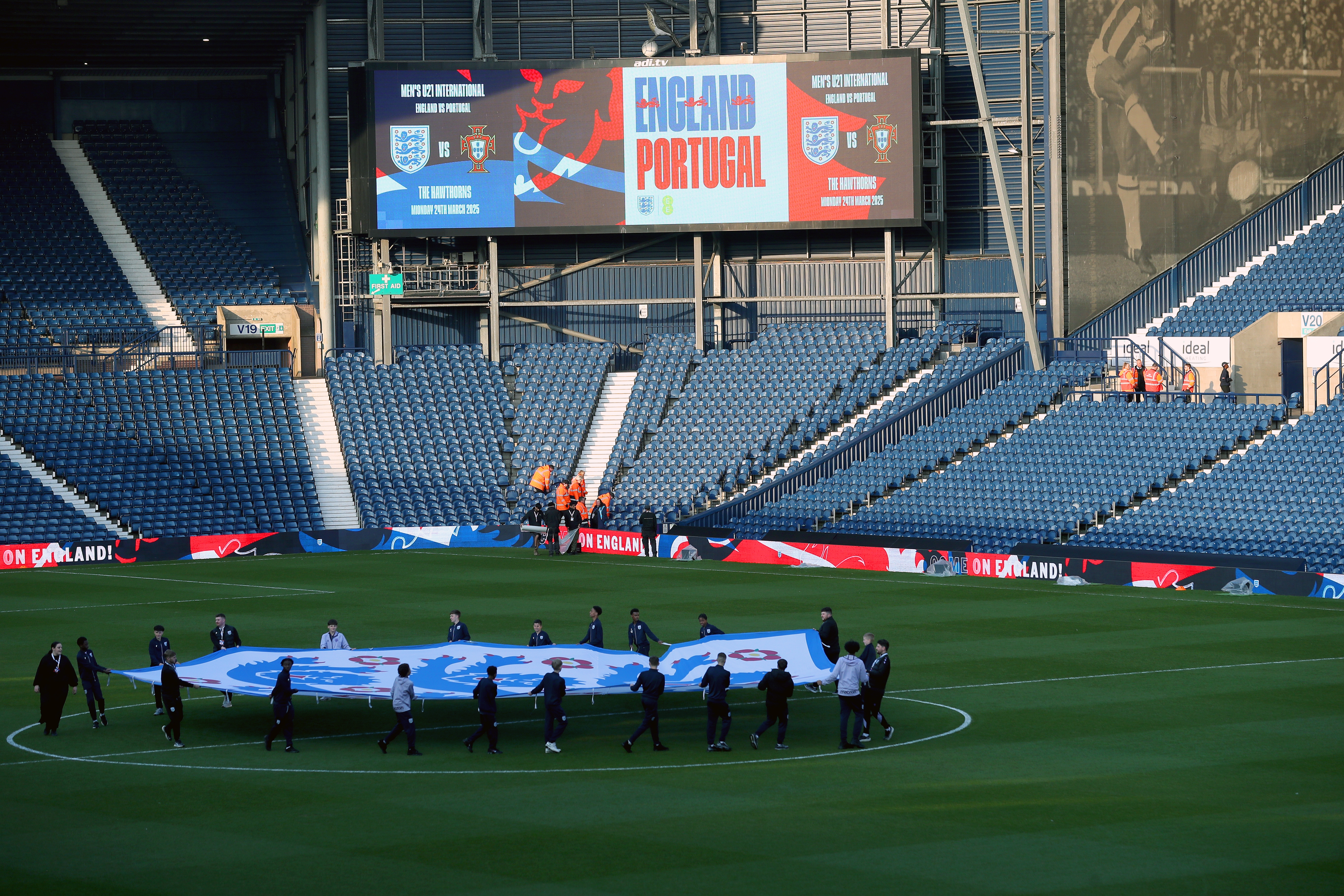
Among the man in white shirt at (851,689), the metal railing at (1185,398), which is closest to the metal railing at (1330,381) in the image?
the metal railing at (1185,398)

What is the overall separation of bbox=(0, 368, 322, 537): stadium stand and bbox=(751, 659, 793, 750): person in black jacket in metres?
32.2

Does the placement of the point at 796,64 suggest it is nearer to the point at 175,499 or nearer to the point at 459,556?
the point at 459,556

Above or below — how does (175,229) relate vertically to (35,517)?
above

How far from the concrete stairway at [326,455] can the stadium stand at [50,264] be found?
234 inches

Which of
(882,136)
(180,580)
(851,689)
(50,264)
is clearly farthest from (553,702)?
(50,264)

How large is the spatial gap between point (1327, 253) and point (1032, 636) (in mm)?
23732

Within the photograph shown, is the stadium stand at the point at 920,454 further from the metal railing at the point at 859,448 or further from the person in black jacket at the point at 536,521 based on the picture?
the person in black jacket at the point at 536,521

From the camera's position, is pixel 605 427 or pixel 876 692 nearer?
pixel 876 692

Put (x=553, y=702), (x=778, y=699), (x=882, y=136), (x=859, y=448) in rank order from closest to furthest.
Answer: (x=553, y=702)
(x=778, y=699)
(x=859, y=448)
(x=882, y=136)

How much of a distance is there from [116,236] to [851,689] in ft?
153

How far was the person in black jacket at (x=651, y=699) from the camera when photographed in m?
21.8

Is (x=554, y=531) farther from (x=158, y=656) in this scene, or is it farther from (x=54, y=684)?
(x=54, y=684)

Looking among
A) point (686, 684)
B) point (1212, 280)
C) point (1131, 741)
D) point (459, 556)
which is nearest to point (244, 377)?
point (459, 556)

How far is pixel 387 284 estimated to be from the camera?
57656 mm
